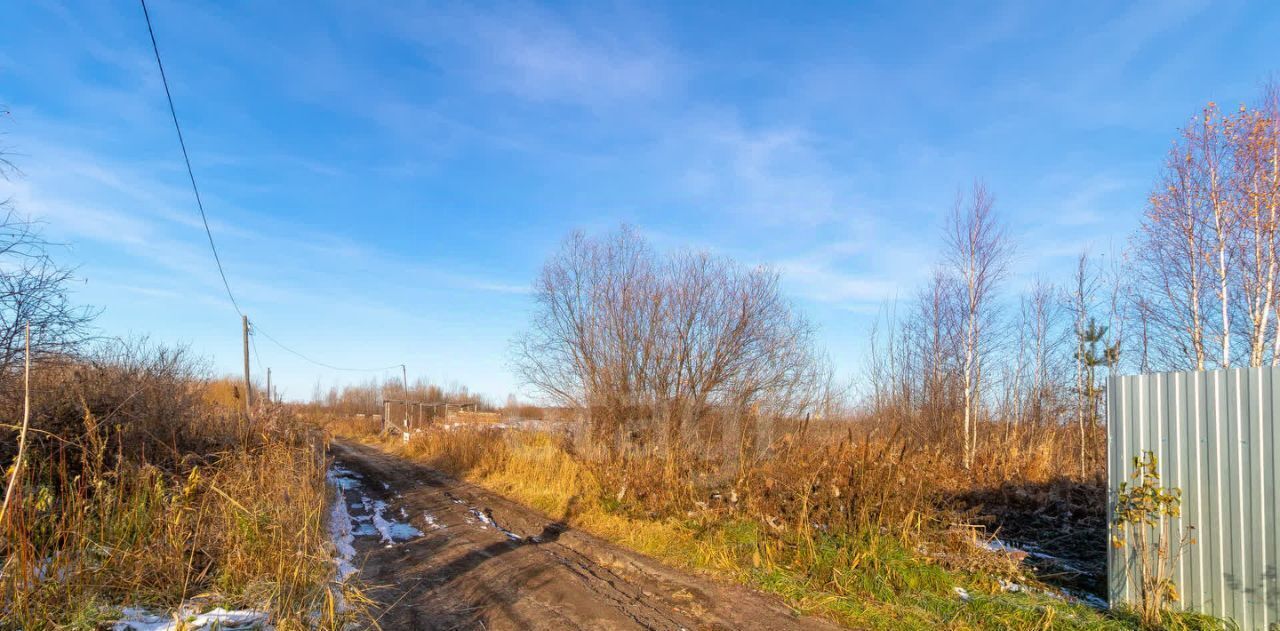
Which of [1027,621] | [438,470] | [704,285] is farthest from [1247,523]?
[438,470]

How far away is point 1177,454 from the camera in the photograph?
17.9ft

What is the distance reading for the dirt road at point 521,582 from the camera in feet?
19.5

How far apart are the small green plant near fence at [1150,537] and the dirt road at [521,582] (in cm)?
267

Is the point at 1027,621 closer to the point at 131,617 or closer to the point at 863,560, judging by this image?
the point at 863,560

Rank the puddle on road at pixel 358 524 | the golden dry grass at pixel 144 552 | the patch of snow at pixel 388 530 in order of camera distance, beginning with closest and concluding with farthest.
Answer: the golden dry grass at pixel 144 552, the puddle on road at pixel 358 524, the patch of snow at pixel 388 530

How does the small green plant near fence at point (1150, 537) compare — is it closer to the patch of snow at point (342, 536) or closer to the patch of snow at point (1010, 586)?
the patch of snow at point (1010, 586)

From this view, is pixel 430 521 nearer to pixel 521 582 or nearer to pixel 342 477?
pixel 521 582

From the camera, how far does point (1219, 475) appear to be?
5215 millimetres

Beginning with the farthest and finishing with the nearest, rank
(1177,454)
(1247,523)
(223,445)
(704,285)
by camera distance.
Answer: (704,285) < (223,445) < (1177,454) < (1247,523)

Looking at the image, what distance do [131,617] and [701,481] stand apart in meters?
7.54

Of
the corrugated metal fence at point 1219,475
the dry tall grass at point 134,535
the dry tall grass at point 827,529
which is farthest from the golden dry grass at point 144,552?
the corrugated metal fence at point 1219,475

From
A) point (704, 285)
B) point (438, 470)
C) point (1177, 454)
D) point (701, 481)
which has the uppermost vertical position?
point (704, 285)

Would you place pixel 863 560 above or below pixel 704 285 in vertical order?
below

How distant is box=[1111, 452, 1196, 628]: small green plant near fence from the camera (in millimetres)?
5309
